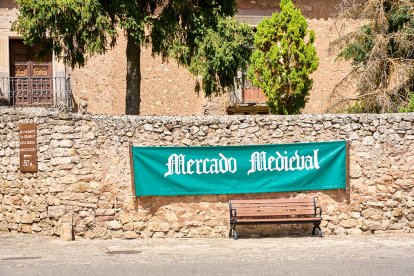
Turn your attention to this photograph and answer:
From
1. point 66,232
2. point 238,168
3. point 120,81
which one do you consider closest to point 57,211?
point 66,232

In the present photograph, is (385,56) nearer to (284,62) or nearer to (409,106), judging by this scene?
(409,106)

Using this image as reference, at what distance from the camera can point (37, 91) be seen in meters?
20.7

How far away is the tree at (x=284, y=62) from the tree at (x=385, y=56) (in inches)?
44.2

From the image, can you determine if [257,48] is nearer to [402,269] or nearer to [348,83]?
[348,83]

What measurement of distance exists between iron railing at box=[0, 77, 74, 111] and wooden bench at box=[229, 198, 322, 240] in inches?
353

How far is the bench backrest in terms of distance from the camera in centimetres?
1261

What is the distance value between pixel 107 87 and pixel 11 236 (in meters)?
8.58

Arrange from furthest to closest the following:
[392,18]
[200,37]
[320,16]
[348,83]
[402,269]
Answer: [320,16]
[348,83]
[392,18]
[200,37]
[402,269]

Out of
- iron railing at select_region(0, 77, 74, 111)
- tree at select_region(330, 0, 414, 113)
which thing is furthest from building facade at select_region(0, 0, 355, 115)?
tree at select_region(330, 0, 414, 113)

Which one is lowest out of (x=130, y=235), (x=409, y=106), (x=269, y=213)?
(x=130, y=235)

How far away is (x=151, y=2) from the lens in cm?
1598

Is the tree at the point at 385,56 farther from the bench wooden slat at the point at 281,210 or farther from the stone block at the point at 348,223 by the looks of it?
the bench wooden slat at the point at 281,210

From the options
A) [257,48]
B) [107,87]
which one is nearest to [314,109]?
[257,48]

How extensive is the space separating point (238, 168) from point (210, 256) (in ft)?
8.72
